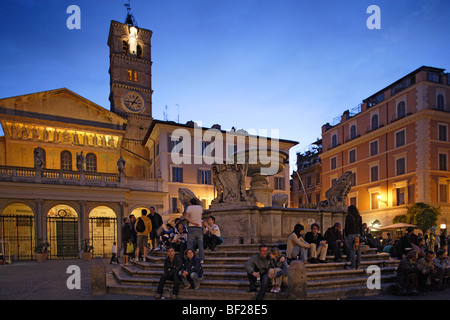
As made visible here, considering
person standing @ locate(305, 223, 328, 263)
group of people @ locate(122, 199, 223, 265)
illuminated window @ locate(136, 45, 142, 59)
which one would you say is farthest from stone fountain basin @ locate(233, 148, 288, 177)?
illuminated window @ locate(136, 45, 142, 59)

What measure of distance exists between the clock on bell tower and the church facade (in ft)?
22.2

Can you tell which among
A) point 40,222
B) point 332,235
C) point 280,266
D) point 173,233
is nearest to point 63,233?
point 40,222

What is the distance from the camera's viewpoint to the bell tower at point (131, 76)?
1815 inches

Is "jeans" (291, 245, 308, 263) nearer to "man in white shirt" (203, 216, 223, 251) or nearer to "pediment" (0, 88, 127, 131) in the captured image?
→ "man in white shirt" (203, 216, 223, 251)

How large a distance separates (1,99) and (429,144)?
35.8m

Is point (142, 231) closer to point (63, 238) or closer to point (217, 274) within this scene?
point (217, 274)

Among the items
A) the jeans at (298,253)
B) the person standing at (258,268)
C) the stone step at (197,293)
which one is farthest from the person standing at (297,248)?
the stone step at (197,293)

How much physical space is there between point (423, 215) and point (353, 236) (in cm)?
2356

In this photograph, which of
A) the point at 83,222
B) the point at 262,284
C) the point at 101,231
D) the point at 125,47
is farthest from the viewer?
the point at 125,47

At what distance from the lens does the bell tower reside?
46.1 metres

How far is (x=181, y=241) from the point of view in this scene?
1007cm

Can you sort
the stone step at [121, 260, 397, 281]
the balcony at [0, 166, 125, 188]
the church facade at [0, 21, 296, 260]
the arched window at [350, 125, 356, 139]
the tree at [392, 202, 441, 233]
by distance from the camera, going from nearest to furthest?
the stone step at [121, 260, 397, 281] < the balcony at [0, 166, 125, 188] < the church facade at [0, 21, 296, 260] < the tree at [392, 202, 441, 233] < the arched window at [350, 125, 356, 139]
